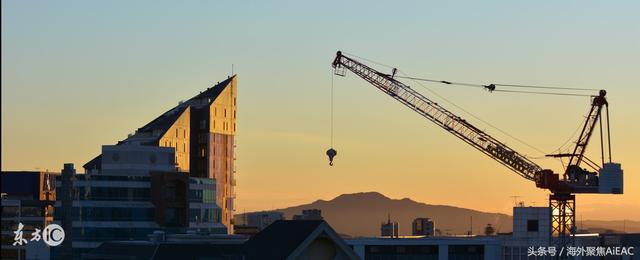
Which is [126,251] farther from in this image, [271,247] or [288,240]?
[288,240]

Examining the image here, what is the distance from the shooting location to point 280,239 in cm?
10269

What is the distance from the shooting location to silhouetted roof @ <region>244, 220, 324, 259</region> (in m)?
97.9

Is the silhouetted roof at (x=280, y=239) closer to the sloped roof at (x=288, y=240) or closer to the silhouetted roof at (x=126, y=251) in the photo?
the sloped roof at (x=288, y=240)

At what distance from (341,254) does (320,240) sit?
202 centimetres

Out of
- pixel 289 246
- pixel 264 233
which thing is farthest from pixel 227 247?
pixel 289 246

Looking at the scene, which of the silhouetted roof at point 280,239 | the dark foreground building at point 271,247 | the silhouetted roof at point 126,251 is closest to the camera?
the dark foreground building at point 271,247

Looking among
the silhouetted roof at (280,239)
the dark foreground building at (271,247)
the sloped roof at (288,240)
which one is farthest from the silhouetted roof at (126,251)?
the sloped roof at (288,240)

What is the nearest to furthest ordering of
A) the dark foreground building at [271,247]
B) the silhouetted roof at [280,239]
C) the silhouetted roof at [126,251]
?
the dark foreground building at [271,247] < the silhouetted roof at [280,239] < the silhouetted roof at [126,251]

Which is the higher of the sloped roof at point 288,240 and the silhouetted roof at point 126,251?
the sloped roof at point 288,240

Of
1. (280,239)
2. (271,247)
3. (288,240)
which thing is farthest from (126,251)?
(288,240)

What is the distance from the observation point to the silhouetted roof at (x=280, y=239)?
3856 inches

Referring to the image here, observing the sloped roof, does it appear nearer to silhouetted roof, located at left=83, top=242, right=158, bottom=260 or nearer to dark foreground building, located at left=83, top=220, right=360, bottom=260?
dark foreground building, located at left=83, top=220, right=360, bottom=260

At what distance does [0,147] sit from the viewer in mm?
20547

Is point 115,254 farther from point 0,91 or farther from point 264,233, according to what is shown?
point 0,91
